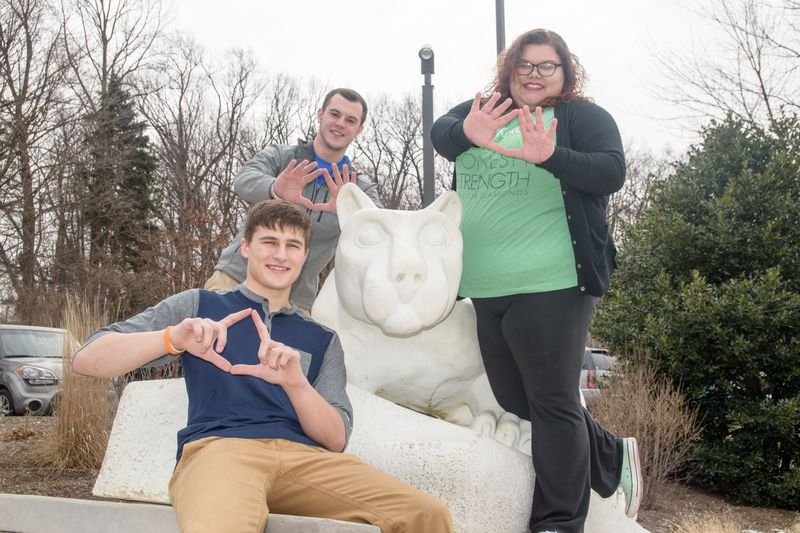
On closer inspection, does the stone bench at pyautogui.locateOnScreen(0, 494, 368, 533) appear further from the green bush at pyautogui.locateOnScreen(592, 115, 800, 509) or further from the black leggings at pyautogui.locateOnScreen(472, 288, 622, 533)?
the green bush at pyautogui.locateOnScreen(592, 115, 800, 509)

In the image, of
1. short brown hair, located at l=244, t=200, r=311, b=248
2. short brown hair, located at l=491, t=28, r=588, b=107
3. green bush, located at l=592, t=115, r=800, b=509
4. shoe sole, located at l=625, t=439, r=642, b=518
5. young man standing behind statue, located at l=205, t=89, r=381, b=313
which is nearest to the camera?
short brown hair, located at l=244, t=200, r=311, b=248

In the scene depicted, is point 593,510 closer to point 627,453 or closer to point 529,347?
point 627,453

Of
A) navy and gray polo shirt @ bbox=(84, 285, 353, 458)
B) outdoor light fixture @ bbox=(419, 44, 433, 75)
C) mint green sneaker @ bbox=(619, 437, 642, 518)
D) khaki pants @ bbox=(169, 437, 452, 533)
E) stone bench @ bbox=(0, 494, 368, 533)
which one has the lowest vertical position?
mint green sneaker @ bbox=(619, 437, 642, 518)

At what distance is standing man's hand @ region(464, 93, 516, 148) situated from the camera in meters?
2.32

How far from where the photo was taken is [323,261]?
10.2 feet

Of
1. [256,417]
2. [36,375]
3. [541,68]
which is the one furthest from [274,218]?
[36,375]

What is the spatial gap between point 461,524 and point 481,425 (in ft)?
1.45

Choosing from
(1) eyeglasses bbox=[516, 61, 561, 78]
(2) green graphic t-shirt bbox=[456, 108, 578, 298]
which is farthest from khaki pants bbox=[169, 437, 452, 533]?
(1) eyeglasses bbox=[516, 61, 561, 78]

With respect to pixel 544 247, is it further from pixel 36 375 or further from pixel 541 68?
pixel 36 375

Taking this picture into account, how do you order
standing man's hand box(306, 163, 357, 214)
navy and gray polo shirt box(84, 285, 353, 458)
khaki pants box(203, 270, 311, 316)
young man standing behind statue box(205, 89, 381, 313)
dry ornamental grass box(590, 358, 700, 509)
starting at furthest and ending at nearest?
dry ornamental grass box(590, 358, 700, 509)
khaki pants box(203, 270, 311, 316)
young man standing behind statue box(205, 89, 381, 313)
standing man's hand box(306, 163, 357, 214)
navy and gray polo shirt box(84, 285, 353, 458)

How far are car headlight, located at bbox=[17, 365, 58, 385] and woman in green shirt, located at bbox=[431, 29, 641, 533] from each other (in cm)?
887

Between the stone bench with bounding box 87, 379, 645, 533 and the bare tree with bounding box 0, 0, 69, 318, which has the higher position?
the bare tree with bounding box 0, 0, 69, 318

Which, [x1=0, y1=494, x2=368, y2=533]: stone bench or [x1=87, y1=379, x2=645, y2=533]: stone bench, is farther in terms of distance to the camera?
[x1=87, y1=379, x2=645, y2=533]: stone bench

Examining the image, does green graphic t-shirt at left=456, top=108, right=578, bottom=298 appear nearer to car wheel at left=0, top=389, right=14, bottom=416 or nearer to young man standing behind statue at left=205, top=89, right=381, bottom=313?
young man standing behind statue at left=205, top=89, right=381, bottom=313
